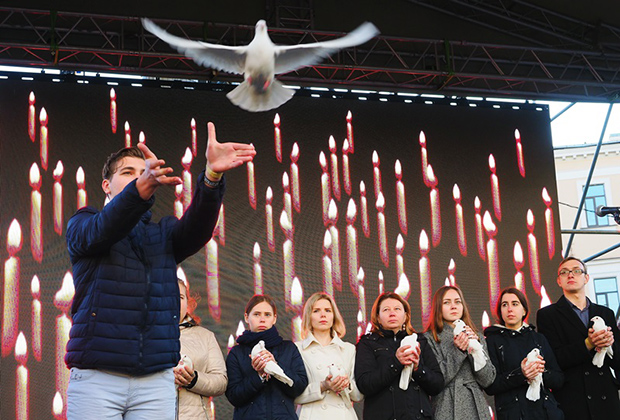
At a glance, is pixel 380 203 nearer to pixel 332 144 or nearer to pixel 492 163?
pixel 332 144

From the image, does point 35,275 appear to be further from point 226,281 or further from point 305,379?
point 305,379

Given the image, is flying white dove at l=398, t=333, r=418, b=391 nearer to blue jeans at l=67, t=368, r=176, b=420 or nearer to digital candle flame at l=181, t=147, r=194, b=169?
blue jeans at l=67, t=368, r=176, b=420

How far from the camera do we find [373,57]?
7.02 meters

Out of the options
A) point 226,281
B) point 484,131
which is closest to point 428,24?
point 484,131

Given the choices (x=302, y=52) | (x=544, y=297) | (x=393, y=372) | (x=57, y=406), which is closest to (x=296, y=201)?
(x=544, y=297)

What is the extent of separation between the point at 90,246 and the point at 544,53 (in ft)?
19.4

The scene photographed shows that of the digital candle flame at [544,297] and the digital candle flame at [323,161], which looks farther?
the digital candle flame at [544,297]

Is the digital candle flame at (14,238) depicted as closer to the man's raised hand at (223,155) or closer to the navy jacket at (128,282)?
the navy jacket at (128,282)

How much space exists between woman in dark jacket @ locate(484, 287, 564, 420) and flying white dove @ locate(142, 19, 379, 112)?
5.99 ft

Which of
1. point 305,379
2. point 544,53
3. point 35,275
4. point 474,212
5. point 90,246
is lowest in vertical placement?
point 305,379

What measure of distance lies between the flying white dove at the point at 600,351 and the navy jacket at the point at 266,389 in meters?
1.55

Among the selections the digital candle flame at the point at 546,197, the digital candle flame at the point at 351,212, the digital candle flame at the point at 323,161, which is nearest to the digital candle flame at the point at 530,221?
the digital candle flame at the point at 546,197

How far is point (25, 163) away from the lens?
5.95 metres

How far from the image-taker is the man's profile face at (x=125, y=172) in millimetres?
2314
